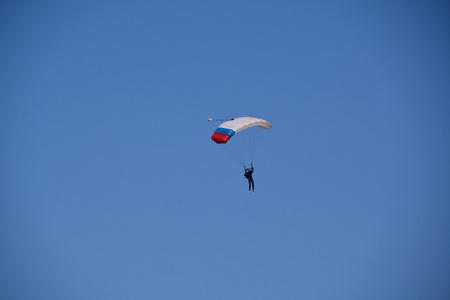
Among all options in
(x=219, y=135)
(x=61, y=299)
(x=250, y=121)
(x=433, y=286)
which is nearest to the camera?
(x=219, y=135)

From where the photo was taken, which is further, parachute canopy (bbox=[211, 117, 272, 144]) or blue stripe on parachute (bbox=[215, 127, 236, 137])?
blue stripe on parachute (bbox=[215, 127, 236, 137])

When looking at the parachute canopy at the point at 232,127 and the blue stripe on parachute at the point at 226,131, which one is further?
the blue stripe on parachute at the point at 226,131

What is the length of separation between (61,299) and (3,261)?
23.0 metres

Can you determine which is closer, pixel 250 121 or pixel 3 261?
pixel 250 121

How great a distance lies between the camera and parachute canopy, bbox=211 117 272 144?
100 feet

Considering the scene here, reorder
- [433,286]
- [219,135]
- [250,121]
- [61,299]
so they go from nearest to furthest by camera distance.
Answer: [219,135]
[250,121]
[433,286]
[61,299]

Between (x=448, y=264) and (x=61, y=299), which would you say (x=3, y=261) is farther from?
(x=448, y=264)

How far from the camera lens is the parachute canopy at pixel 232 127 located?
30.5m

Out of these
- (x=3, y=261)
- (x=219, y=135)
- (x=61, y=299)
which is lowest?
(x=61, y=299)

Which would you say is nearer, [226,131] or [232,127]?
[226,131]

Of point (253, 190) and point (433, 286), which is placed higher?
point (253, 190)

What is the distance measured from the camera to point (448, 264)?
134 m

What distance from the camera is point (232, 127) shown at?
31703mm

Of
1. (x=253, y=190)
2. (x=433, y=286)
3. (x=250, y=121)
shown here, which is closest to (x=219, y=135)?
(x=250, y=121)
